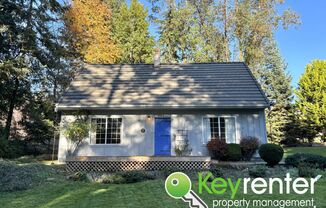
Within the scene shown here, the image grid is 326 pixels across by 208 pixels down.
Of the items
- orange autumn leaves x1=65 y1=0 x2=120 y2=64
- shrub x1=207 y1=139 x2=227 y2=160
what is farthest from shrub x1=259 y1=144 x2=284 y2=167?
orange autumn leaves x1=65 y1=0 x2=120 y2=64

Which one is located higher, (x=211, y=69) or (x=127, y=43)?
(x=127, y=43)

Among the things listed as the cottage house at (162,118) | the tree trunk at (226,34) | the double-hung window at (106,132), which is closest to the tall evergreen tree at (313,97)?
the tree trunk at (226,34)

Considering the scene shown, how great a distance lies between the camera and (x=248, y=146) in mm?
12969

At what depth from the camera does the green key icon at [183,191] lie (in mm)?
5531

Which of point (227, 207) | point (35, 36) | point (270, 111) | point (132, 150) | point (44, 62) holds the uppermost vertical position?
point (35, 36)

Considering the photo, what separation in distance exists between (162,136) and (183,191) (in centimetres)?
765

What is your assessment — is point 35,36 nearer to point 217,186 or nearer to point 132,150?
point 132,150

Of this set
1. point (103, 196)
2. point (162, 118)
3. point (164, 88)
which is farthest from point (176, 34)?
point (103, 196)

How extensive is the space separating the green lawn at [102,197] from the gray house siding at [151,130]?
5.86 m

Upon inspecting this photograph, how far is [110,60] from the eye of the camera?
79.7ft

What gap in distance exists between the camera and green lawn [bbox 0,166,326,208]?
18.8 feet

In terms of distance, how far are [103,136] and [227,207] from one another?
935 centimetres

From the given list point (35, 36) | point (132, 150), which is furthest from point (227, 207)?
point (35, 36)

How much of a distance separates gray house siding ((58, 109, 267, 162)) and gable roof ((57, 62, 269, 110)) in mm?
562
